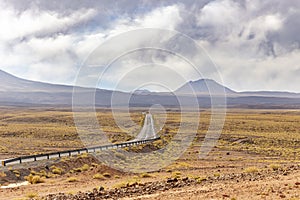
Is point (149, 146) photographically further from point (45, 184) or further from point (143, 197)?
point (143, 197)

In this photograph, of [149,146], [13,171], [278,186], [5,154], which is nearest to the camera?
[278,186]

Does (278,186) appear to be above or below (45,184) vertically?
above

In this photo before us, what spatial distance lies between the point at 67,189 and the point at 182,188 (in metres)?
7.48

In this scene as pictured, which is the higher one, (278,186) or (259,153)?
(278,186)

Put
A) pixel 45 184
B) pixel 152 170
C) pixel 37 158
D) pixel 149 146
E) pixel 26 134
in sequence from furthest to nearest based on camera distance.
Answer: pixel 26 134, pixel 149 146, pixel 37 158, pixel 152 170, pixel 45 184

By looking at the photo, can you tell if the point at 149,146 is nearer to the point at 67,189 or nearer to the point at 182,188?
the point at 67,189

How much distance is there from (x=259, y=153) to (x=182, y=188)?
3295 centimetres

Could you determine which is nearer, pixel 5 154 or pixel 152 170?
pixel 152 170

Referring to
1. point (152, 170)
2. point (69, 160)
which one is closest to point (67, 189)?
point (152, 170)

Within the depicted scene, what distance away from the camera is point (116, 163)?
1364 inches

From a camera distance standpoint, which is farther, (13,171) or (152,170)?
(152,170)

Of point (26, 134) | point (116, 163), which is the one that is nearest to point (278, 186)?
point (116, 163)

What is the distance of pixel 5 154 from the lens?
47031 millimetres

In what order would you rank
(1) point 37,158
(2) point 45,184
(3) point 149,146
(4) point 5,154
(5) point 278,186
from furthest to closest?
(3) point 149,146 < (4) point 5,154 < (1) point 37,158 < (2) point 45,184 < (5) point 278,186
